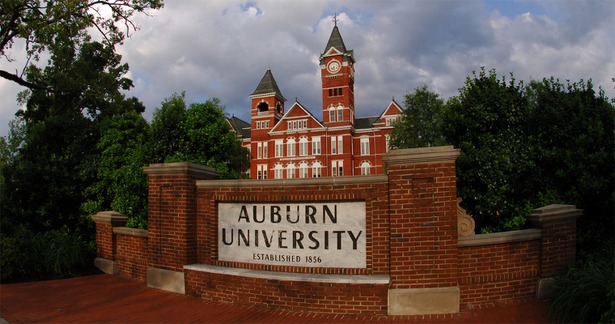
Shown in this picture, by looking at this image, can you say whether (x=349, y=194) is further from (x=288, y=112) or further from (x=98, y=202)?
(x=288, y=112)

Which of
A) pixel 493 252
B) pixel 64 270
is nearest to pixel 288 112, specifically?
pixel 64 270

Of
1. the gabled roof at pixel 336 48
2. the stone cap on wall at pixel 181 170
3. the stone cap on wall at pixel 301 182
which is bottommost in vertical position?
the stone cap on wall at pixel 301 182

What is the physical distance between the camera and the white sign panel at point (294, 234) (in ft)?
21.7

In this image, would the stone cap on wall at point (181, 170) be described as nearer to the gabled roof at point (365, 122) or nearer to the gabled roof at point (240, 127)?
the gabled roof at point (365, 122)

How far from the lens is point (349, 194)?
659 cm

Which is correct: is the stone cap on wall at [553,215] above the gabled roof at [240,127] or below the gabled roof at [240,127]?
below

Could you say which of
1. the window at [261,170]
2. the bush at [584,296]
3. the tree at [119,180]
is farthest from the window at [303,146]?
the bush at [584,296]

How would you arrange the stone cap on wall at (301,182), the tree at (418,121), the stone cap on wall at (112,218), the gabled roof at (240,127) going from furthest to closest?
the gabled roof at (240,127), the tree at (418,121), the stone cap on wall at (112,218), the stone cap on wall at (301,182)

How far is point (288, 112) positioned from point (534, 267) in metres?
54.4

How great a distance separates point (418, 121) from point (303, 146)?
76.0 feet

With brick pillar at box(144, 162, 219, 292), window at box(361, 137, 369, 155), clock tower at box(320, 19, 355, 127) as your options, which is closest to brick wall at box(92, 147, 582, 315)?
brick pillar at box(144, 162, 219, 292)

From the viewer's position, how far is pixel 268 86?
208 ft

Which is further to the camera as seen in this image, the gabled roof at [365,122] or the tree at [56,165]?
the gabled roof at [365,122]

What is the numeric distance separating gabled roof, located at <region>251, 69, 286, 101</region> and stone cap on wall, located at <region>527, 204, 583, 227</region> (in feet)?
187
